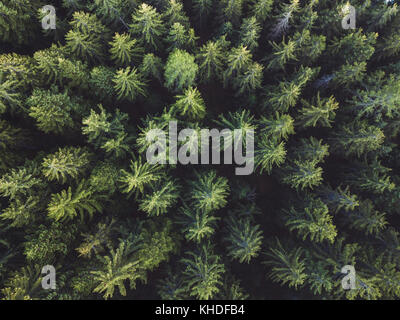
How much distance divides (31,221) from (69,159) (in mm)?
3074

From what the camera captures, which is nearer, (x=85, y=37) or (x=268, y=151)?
(x=85, y=37)

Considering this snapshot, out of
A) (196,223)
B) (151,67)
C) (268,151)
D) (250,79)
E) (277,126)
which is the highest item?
(151,67)

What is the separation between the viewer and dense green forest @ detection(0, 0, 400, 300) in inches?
337

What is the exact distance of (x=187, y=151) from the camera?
10.1m

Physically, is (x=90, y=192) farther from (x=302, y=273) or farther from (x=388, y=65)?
(x=388, y=65)

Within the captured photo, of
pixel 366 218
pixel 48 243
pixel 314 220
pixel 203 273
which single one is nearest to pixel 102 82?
pixel 48 243

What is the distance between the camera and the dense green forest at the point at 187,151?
8570 millimetres

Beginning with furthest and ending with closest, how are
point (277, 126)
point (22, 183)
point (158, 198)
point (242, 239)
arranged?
point (277, 126), point (242, 239), point (158, 198), point (22, 183)

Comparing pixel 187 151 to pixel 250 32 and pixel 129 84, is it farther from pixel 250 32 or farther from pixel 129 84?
pixel 250 32

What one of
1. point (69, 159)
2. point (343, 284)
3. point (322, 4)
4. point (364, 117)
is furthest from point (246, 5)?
point (343, 284)

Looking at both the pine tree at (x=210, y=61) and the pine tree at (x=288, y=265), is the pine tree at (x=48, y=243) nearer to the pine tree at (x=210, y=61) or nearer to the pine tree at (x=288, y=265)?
the pine tree at (x=288, y=265)

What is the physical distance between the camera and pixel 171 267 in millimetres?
10258

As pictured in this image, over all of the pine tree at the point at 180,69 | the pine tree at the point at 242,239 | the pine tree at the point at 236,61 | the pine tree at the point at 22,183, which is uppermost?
the pine tree at the point at 236,61

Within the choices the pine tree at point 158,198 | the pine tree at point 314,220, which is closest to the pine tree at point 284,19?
the pine tree at point 314,220
